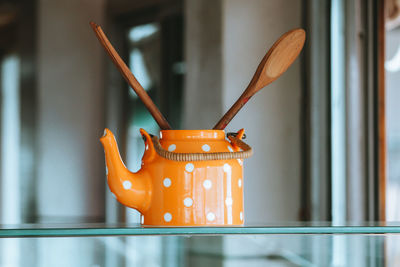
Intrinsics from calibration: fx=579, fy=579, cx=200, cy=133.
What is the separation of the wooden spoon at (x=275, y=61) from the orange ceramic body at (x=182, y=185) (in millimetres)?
52

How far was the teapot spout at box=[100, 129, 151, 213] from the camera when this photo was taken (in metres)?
0.63

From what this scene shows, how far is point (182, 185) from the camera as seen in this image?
62 centimetres

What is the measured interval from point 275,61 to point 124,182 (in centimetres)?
22

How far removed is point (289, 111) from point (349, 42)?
331 mm

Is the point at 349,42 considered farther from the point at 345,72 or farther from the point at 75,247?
the point at 75,247

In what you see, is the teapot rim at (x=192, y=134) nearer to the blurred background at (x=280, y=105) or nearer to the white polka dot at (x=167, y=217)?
the white polka dot at (x=167, y=217)

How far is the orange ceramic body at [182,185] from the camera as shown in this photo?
0.62m

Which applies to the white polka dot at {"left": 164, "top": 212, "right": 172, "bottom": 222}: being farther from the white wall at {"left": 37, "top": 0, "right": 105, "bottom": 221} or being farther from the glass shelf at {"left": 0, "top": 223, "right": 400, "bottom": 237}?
the white wall at {"left": 37, "top": 0, "right": 105, "bottom": 221}

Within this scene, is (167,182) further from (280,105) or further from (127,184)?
(280,105)

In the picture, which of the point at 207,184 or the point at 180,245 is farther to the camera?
the point at 180,245

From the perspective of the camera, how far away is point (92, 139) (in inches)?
118

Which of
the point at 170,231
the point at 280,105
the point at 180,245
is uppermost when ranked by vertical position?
the point at 280,105

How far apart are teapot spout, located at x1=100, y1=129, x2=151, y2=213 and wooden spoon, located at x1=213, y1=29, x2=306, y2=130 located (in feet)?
0.36

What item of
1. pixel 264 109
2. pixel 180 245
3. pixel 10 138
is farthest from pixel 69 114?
pixel 180 245
